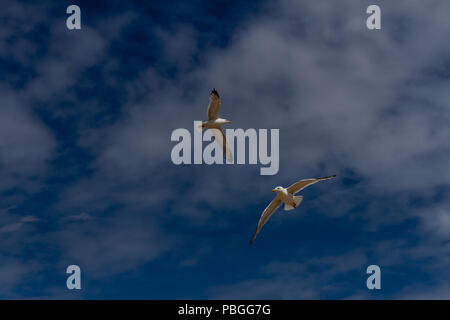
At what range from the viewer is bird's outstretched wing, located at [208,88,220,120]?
48.3m

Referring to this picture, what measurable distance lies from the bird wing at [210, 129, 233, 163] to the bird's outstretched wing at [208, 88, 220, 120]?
76.9 inches

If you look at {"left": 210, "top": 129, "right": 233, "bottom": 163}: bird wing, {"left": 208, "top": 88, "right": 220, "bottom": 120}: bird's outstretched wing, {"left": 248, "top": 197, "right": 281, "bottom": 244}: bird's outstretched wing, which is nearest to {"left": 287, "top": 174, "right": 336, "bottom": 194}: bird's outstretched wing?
{"left": 248, "top": 197, "right": 281, "bottom": 244}: bird's outstretched wing

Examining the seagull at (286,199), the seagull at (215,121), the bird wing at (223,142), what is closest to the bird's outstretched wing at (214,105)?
the seagull at (215,121)

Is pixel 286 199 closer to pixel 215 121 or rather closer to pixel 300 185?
pixel 300 185

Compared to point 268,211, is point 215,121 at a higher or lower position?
higher

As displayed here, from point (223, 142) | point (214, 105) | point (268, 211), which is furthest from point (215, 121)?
point (268, 211)

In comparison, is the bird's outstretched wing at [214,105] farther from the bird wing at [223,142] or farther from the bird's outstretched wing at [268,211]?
the bird's outstretched wing at [268,211]

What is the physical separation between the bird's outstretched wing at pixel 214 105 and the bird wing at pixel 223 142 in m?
1.95

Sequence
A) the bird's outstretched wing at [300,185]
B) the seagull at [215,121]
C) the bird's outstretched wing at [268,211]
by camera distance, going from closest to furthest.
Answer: the bird's outstretched wing at [300,185]
the bird's outstretched wing at [268,211]
the seagull at [215,121]

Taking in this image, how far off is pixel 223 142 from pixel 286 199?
1123 cm

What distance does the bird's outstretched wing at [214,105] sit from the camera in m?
48.3

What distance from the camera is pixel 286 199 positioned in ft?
149
